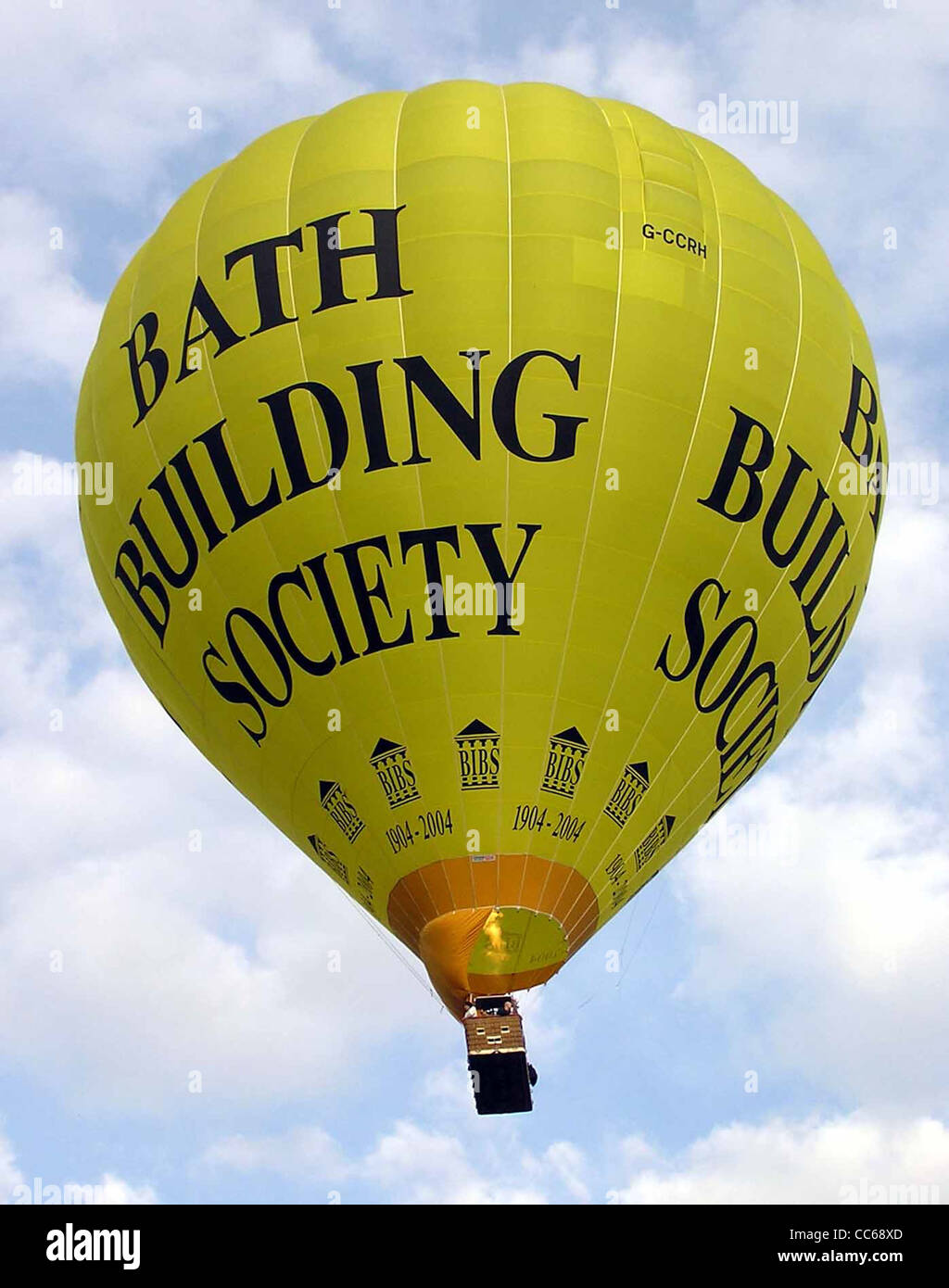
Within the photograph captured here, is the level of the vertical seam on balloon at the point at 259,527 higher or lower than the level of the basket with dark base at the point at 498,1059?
higher

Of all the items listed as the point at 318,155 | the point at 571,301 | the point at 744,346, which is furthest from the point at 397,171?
the point at 744,346

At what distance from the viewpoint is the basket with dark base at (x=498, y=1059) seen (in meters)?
16.0

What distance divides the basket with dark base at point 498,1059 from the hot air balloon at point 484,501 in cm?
4

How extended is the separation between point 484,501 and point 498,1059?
4.47 meters

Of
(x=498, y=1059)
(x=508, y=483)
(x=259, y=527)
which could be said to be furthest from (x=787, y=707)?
(x=259, y=527)

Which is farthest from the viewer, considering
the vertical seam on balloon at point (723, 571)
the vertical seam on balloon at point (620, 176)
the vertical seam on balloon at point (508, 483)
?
the vertical seam on balloon at point (723, 571)

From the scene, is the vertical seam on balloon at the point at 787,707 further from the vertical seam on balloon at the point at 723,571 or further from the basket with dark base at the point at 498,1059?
the basket with dark base at the point at 498,1059

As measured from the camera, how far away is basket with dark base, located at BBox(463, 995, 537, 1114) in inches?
628

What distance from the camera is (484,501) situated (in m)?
16.5

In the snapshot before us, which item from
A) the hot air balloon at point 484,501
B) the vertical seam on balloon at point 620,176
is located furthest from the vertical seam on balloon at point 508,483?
the vertical seam on balloon at point 620,176

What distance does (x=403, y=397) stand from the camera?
1664 centimetres

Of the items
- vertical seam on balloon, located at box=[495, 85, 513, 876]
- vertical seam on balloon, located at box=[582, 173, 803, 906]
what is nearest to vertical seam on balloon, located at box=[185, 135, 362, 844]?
vertical seam on balloon, located at box=[495, 85, 513, 876]

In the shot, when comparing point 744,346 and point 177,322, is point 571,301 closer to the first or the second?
point 744,346

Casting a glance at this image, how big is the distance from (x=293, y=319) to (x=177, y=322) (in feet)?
4.31
